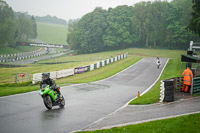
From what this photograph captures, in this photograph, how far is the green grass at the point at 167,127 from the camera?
8379 mm

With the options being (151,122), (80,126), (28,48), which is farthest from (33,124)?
(28,48)

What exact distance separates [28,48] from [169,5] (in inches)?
2596

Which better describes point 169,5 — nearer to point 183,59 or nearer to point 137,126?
point 183,59

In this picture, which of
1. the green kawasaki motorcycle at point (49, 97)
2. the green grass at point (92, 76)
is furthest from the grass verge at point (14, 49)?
the green kawasaki motorcycle at point (49, 97)

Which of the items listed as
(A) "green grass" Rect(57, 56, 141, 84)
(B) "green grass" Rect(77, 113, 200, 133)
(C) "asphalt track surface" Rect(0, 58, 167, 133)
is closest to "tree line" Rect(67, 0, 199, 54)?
(A) "green grass" Rect(57, 56, 141, 84)

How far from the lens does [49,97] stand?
41.0 ft

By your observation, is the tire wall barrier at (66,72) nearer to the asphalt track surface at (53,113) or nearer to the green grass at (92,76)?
the green grass at (92,76)

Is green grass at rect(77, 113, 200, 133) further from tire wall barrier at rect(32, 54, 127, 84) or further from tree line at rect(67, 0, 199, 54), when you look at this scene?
tree line at rect(67, 0, 199, 54)

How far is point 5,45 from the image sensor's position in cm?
8994

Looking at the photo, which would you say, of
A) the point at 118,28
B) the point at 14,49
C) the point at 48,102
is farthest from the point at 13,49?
the point at 48,102

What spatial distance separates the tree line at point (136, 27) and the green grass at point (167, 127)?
76089 millimetres

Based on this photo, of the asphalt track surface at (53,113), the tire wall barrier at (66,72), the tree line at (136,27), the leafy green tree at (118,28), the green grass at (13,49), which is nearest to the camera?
the asphalt track surface at (53,113)

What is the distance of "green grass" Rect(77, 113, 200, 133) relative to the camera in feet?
27.5

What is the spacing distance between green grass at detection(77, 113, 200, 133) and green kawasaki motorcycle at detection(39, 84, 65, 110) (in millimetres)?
4468
